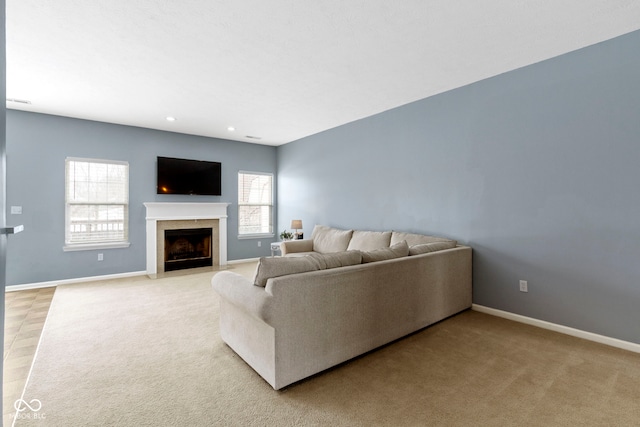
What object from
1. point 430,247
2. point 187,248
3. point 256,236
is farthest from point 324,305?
point 256,236

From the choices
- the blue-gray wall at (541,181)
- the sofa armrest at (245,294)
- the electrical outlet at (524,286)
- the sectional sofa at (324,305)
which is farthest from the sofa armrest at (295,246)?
the electrical outlet at (524,286)

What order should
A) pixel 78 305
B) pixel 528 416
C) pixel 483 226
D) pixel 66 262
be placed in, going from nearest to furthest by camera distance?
pixel 528 416
pixel 483 226
pixel 78 305
pixel 66 262

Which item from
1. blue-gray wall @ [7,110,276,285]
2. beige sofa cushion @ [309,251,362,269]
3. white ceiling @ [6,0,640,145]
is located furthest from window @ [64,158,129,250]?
beige sofa cushion @ [309,251,362,269]

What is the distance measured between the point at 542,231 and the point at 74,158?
6.82 m

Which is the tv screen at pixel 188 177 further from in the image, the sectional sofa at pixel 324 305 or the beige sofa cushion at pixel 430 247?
the beige sofa cushion at pixel 430 247

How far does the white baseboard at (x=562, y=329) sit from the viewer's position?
2678 mm

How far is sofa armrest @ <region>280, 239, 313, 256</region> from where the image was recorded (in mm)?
5457

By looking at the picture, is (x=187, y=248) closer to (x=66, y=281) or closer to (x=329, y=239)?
(x=66, y=281)

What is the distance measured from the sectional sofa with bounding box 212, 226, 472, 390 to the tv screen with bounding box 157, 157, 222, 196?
403 centimetres

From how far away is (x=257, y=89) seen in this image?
3.92m

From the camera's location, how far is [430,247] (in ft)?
11.1

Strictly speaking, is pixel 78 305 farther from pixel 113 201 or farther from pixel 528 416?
pixel 528 416

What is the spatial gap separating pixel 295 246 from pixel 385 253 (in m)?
2.89

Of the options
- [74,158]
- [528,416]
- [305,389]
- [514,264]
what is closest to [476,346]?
[528,416]
